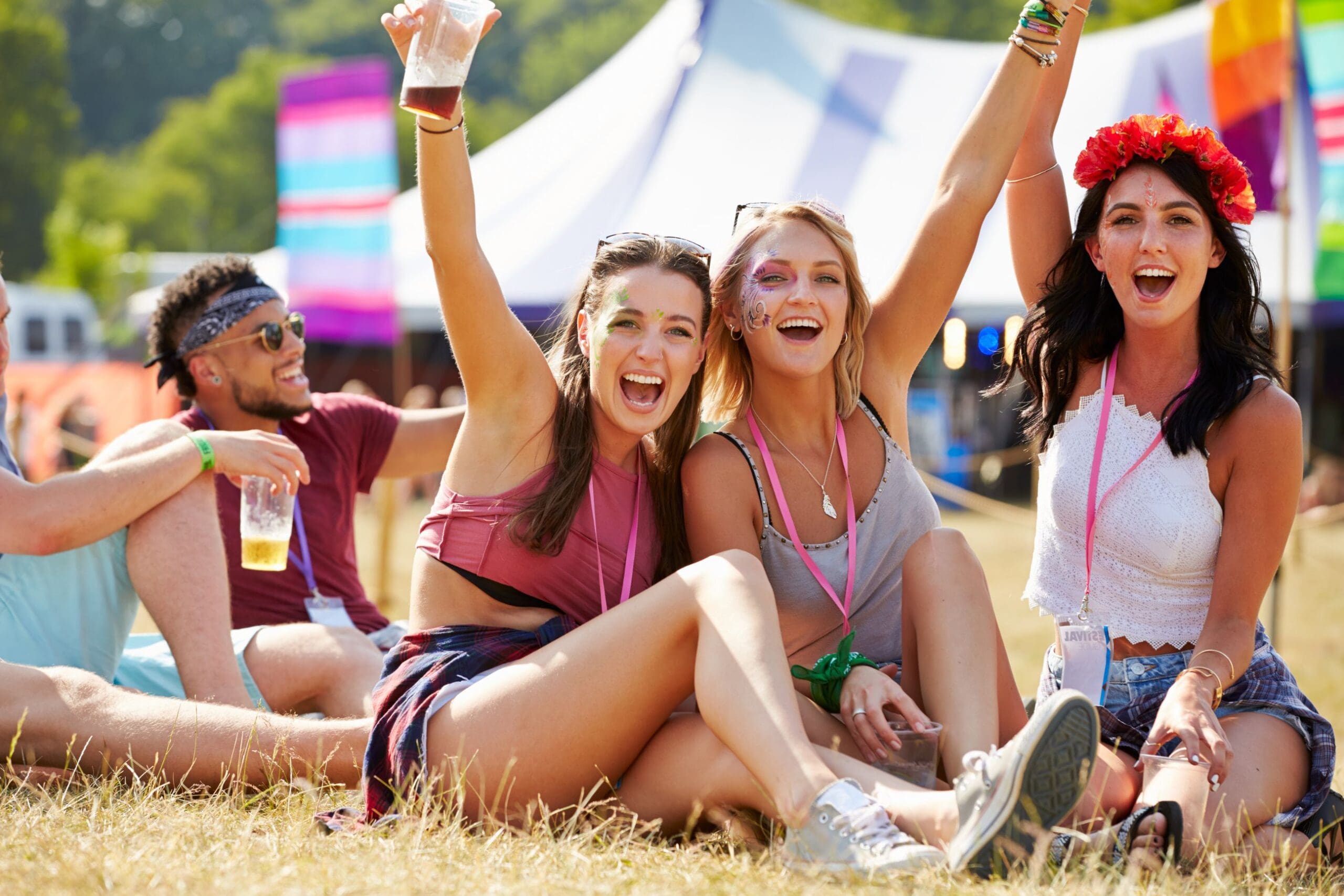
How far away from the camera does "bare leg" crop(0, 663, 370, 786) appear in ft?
9.53

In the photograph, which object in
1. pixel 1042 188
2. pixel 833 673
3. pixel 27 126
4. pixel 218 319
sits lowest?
pixel 833 673

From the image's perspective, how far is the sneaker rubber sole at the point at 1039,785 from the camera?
6.84 feet

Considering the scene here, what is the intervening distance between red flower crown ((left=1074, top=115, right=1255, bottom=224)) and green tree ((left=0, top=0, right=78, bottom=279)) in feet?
160

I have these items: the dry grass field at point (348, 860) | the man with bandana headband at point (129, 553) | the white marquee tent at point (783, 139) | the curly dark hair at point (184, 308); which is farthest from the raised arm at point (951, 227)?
the white marquee tent at point (783, 139)

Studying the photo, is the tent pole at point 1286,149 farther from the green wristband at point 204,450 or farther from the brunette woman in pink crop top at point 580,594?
the green wristband at point 204,450

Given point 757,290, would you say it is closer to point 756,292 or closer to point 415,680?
point 756,292

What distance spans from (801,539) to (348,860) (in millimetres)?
1228

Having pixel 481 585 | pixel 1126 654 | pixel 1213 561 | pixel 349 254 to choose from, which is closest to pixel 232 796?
pixel 481 585

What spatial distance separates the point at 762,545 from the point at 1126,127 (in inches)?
51.1

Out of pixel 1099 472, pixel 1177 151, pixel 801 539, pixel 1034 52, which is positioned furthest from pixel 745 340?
pixel 1177 151

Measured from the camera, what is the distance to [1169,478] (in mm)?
2893

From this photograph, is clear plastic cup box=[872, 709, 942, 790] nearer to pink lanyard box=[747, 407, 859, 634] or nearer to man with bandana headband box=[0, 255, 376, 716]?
pink lanyard box=[747, 407, 859, 634]

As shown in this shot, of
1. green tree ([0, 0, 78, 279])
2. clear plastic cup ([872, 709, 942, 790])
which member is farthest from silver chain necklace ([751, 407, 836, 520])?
green tree ([0, 0, 78, 279])

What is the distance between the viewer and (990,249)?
1102 cm
